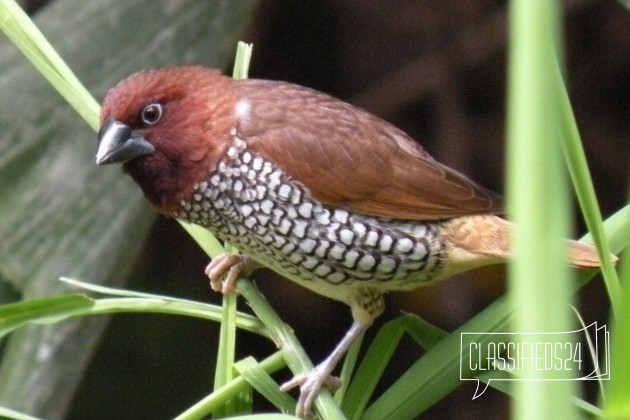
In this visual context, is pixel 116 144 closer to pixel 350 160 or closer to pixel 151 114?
pixel 151 114

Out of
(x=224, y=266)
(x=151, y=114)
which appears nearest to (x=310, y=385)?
(x=224, y=266)

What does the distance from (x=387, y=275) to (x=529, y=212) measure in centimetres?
110

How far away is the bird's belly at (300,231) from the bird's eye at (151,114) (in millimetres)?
113

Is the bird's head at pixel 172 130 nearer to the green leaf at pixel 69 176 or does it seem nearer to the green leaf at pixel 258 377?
the green leaf at pixel 258 377

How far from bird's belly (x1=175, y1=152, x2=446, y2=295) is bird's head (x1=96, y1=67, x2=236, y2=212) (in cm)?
3

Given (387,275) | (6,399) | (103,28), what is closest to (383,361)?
(387,275)

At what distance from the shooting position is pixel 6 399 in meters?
2.07

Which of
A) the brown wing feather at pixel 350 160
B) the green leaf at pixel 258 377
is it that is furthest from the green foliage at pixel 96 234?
the brown wing feather at pixel 350 160

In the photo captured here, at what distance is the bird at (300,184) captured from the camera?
1501 millimetres

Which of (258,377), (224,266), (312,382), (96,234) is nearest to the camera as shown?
(258,377)

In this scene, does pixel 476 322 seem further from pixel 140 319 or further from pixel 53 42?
pixel 140 319

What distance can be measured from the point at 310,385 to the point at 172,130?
0.42 meters

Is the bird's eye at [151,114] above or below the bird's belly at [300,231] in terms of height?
above

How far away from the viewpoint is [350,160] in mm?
1560
